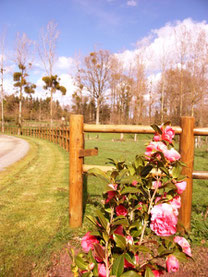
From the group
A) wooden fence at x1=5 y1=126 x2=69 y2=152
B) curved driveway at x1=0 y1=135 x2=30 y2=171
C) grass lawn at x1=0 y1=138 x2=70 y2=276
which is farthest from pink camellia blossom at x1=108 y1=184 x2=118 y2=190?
wooden fence at x1=5 y1=126 x2=69 y2=152

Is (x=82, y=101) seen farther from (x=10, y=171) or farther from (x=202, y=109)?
(x=10, y=171)

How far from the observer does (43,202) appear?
3346 millimetres

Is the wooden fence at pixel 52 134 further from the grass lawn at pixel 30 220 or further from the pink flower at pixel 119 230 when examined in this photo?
the pink flower at pixel 119 230

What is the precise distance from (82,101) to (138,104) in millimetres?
19998

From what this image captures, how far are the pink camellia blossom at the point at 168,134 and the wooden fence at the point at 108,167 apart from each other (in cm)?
110

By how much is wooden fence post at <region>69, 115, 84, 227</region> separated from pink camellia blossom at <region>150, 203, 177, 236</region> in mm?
1481

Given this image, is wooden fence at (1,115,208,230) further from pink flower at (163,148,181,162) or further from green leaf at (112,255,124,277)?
green leaf at (112,255,124,277)

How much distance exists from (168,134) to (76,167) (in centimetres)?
142

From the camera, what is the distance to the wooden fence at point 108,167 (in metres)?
2.26

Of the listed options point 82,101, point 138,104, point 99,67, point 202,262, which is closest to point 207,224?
point 202,262

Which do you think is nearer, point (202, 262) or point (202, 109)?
point (202, 262)

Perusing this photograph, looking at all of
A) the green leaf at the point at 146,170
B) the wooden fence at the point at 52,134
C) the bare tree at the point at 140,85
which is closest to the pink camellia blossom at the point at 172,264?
the green leaf at the point at 146,170

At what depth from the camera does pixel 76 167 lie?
7.70 ft

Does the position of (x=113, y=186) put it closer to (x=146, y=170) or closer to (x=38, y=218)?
(x=146, y=170)
